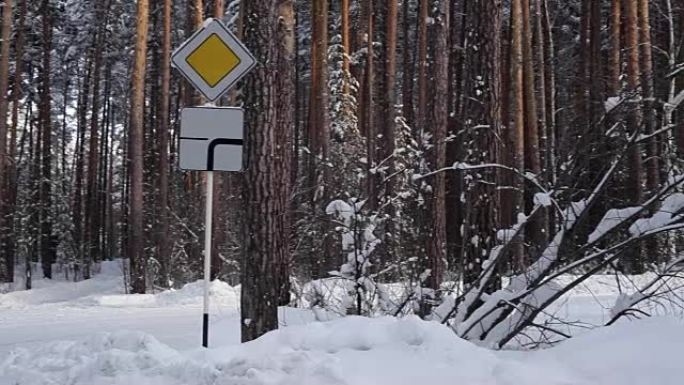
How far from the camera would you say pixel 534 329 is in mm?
6570

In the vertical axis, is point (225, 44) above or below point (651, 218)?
above

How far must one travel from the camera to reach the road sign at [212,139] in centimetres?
617

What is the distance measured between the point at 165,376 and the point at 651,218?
387cm

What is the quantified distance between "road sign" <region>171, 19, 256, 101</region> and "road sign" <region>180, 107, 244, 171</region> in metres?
0.25

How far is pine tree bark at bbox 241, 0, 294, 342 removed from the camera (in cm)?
648

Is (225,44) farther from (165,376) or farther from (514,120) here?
(514,120)

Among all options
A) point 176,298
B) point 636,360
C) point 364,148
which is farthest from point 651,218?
point 364,148

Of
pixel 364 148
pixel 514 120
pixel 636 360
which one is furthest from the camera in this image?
pixel 364 148

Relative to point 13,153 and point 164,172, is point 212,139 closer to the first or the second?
point 164,172

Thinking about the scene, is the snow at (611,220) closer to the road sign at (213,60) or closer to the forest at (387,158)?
the forest at (387,158)

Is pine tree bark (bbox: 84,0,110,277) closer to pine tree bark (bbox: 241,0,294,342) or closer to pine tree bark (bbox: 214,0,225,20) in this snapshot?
pine tree bark (bbox: 214,0,225,20)

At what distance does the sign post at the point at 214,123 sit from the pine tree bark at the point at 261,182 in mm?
316

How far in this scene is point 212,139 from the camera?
20.4 feet

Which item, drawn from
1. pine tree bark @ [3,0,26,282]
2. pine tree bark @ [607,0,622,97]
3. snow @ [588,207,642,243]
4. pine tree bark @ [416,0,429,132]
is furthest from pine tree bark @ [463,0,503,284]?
pine tree bark @ [3,0,26,282]
